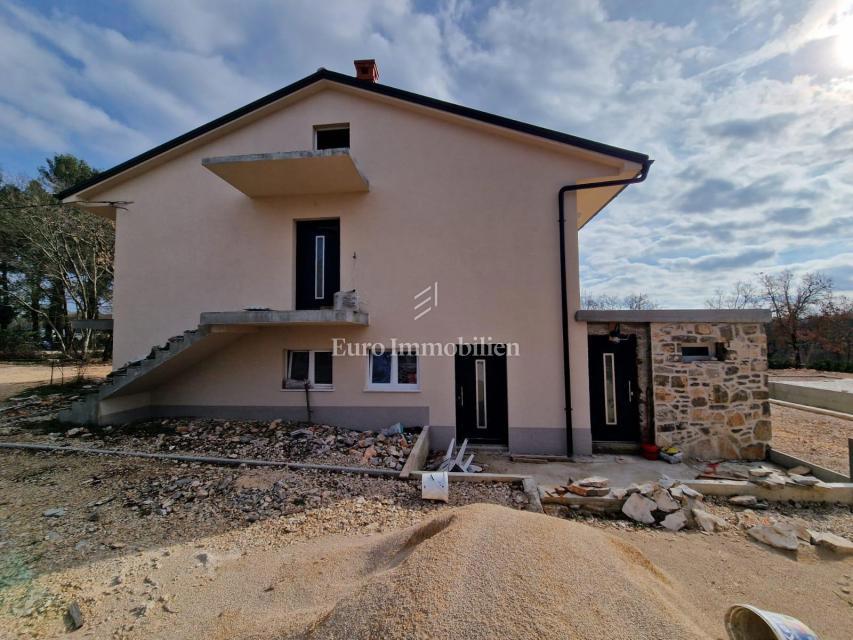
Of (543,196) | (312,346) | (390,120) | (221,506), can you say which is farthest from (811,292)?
(221,506)

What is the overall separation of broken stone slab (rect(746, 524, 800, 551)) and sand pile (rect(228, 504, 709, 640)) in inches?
78.3

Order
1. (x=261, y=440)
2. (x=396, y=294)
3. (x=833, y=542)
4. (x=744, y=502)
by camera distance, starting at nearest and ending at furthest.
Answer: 1. (x=833, y=542)
2. (x=744, y=502)
3. (x=261, y=440)
4. (x=396, y=294)

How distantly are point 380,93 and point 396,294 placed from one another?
4993mm

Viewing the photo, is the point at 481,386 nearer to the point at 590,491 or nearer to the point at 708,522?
the point at 590,491

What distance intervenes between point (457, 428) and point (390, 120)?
7.76 meters

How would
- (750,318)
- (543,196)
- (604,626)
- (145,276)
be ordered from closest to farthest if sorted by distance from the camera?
(604,626) < (750,318) < (543,196) < (145,276)

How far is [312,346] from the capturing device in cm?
865

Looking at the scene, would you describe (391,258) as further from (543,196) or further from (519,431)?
(519,431)

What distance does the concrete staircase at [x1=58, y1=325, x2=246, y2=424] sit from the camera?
7676 millimetres

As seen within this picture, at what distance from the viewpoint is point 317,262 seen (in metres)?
8.96

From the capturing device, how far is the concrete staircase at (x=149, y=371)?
7676mm

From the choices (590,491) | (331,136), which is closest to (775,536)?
(590,491)

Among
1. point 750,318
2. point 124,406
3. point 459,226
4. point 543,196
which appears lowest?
point 124,406

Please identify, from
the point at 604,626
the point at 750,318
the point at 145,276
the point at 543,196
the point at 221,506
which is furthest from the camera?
the point at 145,276
